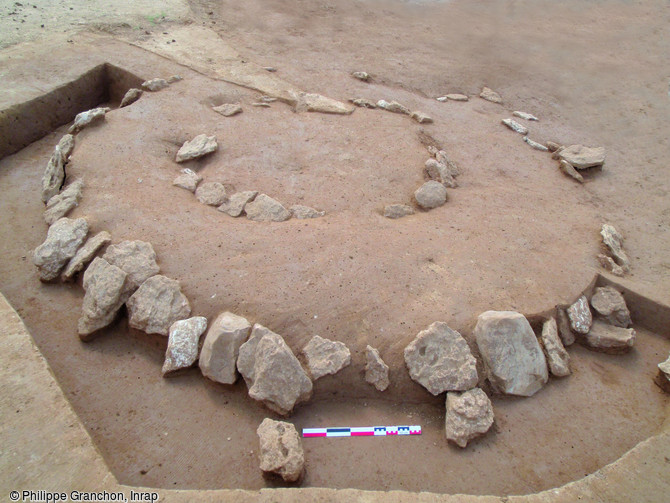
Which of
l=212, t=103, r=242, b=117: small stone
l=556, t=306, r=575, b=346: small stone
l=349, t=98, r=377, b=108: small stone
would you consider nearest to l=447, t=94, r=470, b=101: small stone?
l=349, t=98, r=377, b=108: small stone

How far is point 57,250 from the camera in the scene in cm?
361

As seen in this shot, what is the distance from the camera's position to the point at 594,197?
4.99 m

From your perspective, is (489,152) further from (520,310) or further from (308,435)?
(308,435)

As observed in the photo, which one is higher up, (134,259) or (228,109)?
(228,109)

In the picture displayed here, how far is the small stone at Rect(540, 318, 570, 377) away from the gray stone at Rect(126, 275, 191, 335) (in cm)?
241

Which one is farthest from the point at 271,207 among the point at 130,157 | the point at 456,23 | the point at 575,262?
the point at 456,23

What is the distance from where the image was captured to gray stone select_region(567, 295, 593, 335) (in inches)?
133

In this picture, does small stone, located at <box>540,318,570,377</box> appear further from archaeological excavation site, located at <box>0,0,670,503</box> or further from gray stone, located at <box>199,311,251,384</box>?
gray stone, located at <box>199,311,251,384</box>

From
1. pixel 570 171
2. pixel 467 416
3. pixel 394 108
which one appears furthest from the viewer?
pixel 394 108

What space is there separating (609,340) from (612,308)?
28 centimetres

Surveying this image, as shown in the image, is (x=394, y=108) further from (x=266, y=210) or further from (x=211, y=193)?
(x=211, y=193)

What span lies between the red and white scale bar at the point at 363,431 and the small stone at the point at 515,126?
4459 mm

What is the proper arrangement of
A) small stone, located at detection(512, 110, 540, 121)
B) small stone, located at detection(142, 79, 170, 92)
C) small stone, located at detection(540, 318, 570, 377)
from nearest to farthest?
small stone, located at detection(540, 318, 570, 377) → small stone, located at detection(142, 79, 170, 92) → small stone, located at detection(512, 110, 540, 121)

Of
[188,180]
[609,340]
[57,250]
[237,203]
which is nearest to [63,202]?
[57,250]
